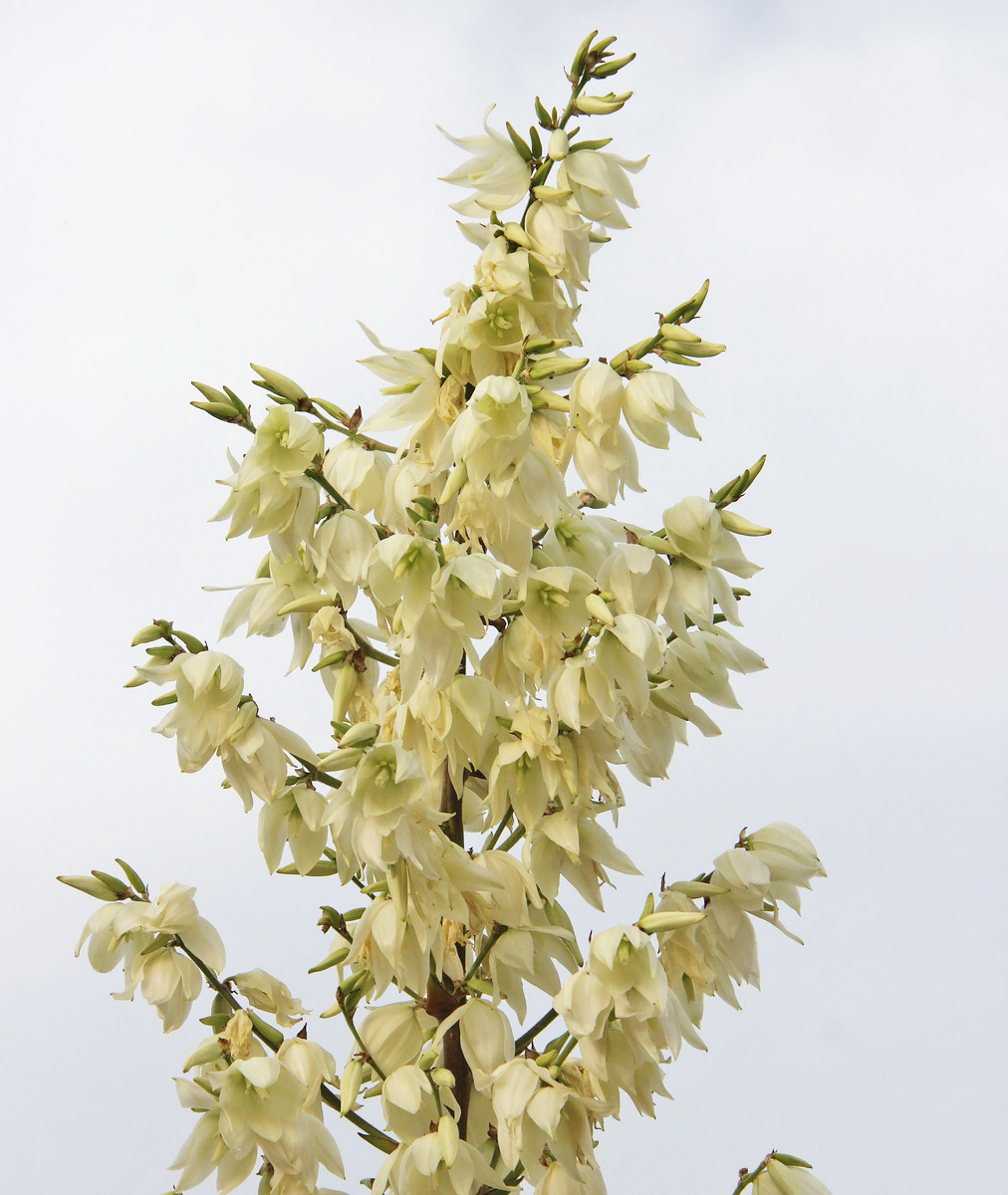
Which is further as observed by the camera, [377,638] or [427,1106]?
[377,638]

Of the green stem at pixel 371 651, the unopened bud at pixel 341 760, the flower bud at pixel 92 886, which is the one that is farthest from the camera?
the green stem at pixel 371 651

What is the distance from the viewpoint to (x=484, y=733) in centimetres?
171

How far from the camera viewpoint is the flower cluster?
159 centimetres

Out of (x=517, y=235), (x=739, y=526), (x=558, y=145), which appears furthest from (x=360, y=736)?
(x=558, y=145)

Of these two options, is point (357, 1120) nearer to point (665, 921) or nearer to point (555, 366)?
point (665, 921)

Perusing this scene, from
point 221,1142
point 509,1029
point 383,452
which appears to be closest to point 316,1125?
point 221,1142

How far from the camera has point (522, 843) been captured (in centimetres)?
181

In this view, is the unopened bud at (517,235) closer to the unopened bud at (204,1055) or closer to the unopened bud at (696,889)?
the unopened bud at (696,889)

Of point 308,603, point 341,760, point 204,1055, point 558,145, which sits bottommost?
point 204,1055

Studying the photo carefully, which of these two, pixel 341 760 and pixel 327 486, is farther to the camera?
pixel 327 486

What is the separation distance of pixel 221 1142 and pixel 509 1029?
0.38 meters

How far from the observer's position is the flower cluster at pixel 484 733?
62.7 inches

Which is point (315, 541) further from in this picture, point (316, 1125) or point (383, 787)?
point (316, 1125)

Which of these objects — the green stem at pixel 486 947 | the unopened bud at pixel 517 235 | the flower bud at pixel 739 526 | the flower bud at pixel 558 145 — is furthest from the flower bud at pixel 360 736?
the flower bud at pixel 558 145
